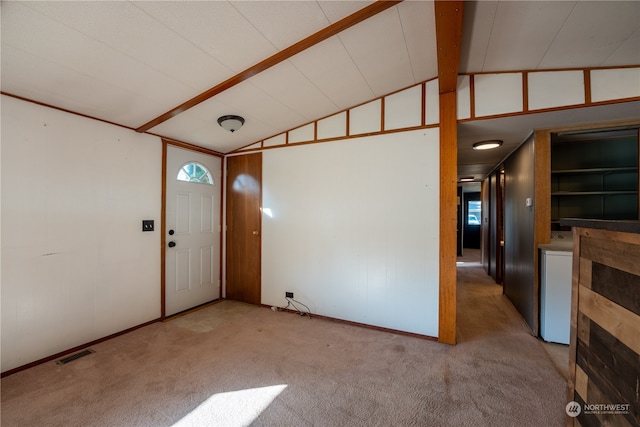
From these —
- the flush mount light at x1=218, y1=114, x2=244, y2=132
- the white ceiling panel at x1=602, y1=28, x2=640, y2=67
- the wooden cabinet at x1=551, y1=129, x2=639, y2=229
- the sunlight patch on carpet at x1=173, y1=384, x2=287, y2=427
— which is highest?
the white ceiling panel at x1=602, y1=28, x2=640, y2=67

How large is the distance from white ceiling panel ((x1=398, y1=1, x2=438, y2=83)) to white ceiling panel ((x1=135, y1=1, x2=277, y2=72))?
1.04m

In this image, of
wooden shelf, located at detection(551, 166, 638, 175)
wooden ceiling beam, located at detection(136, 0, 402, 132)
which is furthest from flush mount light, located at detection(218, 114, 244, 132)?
wooden shelf, located at detection(551, 166, 638, 175)

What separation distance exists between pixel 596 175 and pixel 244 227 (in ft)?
15.5

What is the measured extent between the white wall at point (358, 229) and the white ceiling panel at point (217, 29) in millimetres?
1547

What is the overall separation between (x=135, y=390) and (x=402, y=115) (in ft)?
11.5

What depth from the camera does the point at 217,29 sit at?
6.14 feet

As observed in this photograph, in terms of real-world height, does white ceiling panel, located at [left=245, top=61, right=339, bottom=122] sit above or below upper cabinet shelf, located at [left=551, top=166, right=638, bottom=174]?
above

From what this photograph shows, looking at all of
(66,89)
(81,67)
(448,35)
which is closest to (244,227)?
(66,89)

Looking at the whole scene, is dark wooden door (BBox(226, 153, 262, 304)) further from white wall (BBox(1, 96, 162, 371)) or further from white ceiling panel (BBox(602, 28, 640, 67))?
white ceiling panel (BBox(602, 28, 640, 67))

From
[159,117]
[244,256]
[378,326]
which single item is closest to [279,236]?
[244,256]

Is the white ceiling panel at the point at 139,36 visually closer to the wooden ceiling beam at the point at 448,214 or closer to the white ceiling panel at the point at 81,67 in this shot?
the white ceiling panel at the point at 81,67

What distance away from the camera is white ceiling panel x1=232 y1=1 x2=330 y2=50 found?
1.74 meters

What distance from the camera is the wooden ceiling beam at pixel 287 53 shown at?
1.85 m

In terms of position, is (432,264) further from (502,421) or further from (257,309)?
(257,309)
